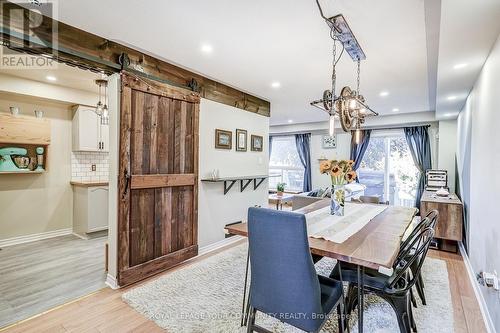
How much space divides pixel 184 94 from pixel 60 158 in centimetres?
285

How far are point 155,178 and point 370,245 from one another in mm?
2288

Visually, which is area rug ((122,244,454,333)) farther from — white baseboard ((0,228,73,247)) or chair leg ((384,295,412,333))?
white baseboard ((0,228,73,247))

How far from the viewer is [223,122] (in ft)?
12.8

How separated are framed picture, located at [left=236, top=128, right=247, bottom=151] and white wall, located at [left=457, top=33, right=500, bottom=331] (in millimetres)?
3002

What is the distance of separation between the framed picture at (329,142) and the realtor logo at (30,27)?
6325 mm

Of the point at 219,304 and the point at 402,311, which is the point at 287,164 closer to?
the point at 219,304

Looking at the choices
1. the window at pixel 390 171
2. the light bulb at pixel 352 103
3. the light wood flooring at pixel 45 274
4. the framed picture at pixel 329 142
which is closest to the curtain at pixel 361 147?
the window at pixel 390 171

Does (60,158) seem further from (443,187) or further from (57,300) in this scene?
(443,187)

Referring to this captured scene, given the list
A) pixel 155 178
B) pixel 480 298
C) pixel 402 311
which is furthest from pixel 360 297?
pixel 155 178

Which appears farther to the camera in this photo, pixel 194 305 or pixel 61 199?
pixel 61 199

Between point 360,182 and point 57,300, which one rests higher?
point 360,182

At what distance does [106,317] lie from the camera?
213 centimetres

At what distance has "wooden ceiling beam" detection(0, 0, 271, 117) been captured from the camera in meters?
1.99

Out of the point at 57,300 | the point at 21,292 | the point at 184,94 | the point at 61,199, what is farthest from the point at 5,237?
the point at 184,94
